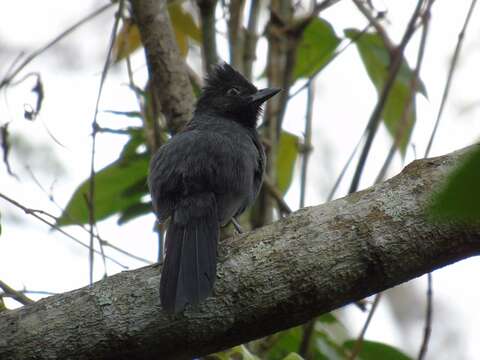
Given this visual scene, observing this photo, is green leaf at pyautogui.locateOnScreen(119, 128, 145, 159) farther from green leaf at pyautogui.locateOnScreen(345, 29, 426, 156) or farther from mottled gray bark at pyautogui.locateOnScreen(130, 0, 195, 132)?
green leaf at pyautogui.locateOnScreen(345, 29, 426, 156)

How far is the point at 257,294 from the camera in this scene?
2.11 m

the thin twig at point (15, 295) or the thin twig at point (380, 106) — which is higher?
the thin twig at point (380, 106)

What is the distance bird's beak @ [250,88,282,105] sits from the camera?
4143 mm

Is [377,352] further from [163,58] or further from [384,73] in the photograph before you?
[163,58]

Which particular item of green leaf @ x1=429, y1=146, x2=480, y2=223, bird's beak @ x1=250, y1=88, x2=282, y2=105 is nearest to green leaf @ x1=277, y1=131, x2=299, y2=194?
bird's beak @ x1=250, y1=88, x2=282, y2=105

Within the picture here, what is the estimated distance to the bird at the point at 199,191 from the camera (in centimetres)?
227

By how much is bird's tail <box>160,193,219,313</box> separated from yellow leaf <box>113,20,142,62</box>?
1394 millimetres

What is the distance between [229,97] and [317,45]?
79cm

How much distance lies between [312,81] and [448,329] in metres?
15.1

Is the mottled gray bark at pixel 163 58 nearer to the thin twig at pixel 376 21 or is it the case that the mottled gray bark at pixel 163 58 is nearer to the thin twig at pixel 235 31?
the thin twig at pixel 235 31

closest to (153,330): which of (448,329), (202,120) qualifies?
(202,120)

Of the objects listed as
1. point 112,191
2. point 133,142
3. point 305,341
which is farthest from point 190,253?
point 133,142

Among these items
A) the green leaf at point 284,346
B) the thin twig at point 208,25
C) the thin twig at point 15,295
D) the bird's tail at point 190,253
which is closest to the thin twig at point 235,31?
the thin twig at point 208,25

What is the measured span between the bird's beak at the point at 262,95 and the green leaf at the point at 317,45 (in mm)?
226
